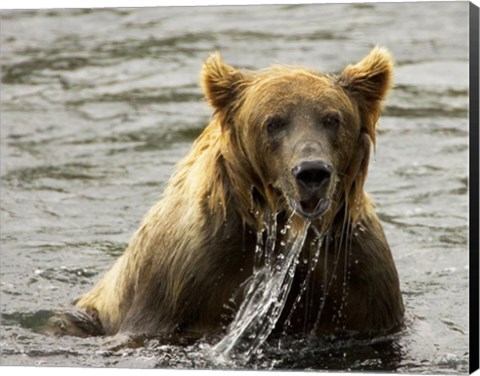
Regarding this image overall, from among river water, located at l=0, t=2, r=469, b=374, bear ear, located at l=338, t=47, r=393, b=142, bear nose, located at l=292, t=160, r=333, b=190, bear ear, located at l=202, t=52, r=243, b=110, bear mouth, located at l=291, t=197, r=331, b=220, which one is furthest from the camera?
river water, located at l=0, t=2, r=469, b=374

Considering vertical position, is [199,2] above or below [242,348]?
above

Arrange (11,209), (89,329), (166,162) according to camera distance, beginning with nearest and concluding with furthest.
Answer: (89,329), (11,209), (166,162)

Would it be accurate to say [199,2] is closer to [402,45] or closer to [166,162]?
[166,162]

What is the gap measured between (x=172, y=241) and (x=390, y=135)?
4.28 m

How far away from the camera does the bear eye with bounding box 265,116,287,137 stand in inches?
262

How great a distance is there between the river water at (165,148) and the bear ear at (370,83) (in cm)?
116

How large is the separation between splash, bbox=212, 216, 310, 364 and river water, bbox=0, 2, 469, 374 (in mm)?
99

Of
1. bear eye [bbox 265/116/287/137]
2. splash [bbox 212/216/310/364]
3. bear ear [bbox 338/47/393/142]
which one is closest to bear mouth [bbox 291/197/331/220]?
splash [bbox 212/216/310/364]

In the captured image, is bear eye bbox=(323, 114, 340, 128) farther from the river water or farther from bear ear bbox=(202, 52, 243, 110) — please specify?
the river water

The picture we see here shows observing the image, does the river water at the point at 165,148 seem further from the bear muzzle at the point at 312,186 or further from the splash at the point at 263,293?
the bear muzzle at the point at 312,186

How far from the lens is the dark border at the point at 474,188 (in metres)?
6.68

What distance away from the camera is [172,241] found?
7.08 m

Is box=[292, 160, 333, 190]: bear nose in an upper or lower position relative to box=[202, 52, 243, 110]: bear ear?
lower

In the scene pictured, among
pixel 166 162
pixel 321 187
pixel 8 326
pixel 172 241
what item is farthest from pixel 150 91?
pixel 321 187
